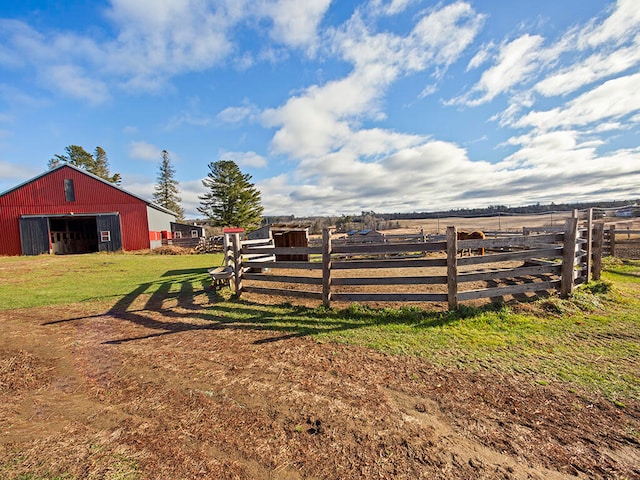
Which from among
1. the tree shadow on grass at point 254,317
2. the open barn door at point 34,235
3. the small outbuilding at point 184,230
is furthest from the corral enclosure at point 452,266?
the small outbuilding at point 184,230

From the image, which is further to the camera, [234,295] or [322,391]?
[234,295]

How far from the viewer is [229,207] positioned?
4084 cm

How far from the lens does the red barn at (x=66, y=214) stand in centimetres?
2320

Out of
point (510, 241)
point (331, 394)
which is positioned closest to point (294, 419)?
point (331, 394)

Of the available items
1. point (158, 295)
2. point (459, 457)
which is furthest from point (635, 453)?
point (158, 295)

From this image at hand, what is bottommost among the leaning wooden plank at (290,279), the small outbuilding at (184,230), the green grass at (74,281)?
the green grass at (74,281)

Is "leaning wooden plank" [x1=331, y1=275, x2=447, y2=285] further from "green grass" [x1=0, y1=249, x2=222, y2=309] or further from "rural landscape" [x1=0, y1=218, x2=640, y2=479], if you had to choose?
"green grass" [x1=0, y1=249, x2=222, y2=309]

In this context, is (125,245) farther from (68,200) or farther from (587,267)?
(587,267)

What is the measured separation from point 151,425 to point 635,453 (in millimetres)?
4597

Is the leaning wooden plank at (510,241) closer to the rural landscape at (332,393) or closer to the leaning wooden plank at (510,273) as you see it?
the leaning wooden plank at (510,273)

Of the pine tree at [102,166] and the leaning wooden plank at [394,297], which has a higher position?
the pine tree at [102,166]

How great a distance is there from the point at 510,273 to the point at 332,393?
5.07m

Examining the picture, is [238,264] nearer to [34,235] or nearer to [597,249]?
[597,249]

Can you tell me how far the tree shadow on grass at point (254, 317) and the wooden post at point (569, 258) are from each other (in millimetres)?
2095
